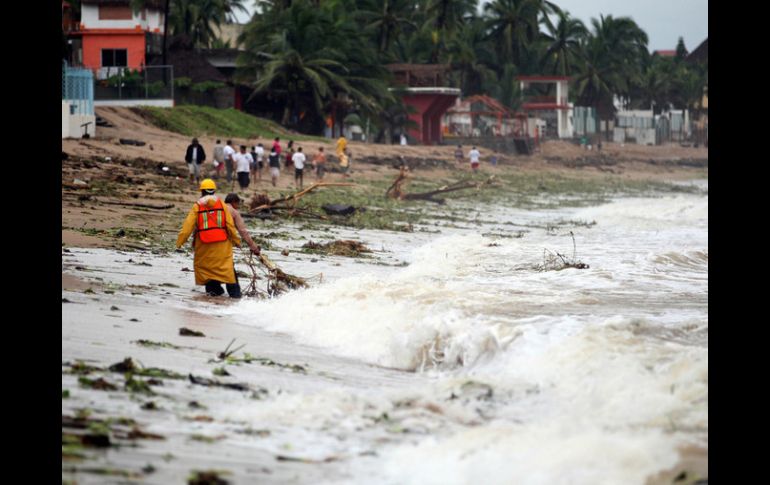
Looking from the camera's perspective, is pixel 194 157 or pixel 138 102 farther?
pixel 138 102

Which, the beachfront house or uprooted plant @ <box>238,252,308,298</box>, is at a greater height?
the beachfront house

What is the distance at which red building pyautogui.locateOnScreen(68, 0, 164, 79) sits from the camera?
5128 cm

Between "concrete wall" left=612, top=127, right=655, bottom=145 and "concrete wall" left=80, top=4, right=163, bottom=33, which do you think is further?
"concrete wall" left=612, top=127, right=655, bottom=145

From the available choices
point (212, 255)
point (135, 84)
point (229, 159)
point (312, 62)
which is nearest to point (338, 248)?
point (212, 255)

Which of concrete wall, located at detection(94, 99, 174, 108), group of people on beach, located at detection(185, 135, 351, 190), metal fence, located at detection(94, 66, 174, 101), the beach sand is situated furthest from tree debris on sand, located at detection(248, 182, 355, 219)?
metal fence, located at detection(94, 66, 174, 101)

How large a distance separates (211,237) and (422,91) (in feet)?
161

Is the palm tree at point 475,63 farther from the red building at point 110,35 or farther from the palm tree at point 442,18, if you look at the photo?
the red building at point 110,35

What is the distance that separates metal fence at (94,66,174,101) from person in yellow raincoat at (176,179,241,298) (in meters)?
33.1

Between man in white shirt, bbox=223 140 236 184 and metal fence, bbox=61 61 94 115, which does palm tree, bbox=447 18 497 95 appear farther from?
man in white shirt, bbox=223 140 236 184

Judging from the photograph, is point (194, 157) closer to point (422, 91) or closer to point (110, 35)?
point (110, 35)

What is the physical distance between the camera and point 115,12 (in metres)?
51.4

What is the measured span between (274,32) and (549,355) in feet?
141
